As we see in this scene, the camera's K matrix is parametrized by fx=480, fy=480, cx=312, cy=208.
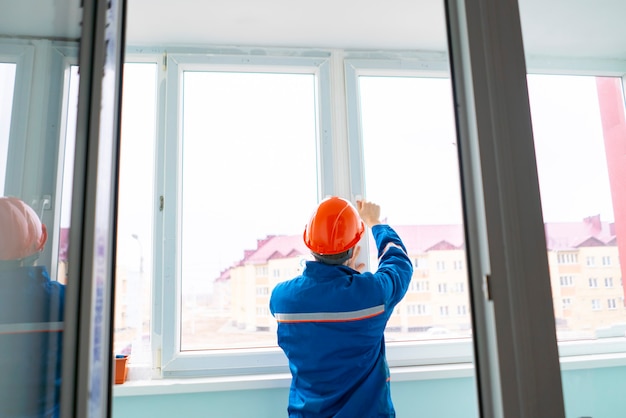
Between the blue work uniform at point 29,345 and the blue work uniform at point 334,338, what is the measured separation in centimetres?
102

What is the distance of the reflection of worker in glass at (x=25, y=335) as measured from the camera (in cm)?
81

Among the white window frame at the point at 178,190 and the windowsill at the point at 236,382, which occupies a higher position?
the white window frame at the point at 178,190

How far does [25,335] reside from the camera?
0.83m

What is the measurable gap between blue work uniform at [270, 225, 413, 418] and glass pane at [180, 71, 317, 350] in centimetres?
60

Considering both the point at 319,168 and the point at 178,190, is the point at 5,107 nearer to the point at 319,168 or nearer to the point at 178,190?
the point at 178,190

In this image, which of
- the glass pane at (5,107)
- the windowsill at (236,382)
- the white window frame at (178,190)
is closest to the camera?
the glass pane at (5,107)

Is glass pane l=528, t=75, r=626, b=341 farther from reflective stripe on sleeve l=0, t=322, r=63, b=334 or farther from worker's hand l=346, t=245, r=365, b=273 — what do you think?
worker's hand l=346, t=245, r=365, b=273

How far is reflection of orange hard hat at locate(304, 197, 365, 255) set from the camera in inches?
75.2

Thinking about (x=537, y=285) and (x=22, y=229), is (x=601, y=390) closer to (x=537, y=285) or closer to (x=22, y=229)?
(x=537, y=285)

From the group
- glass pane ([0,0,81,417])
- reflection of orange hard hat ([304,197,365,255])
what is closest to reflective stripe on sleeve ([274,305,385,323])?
reflection of orange hard hat ([304,197,365,255])

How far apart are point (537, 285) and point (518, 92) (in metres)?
0.35

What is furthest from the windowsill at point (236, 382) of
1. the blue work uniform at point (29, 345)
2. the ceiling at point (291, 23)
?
the ceiling at point (291, 23)

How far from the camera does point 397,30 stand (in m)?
2.39

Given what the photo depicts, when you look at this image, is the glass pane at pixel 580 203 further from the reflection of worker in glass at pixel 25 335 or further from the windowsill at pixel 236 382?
the windowsill at pixel 236 382
